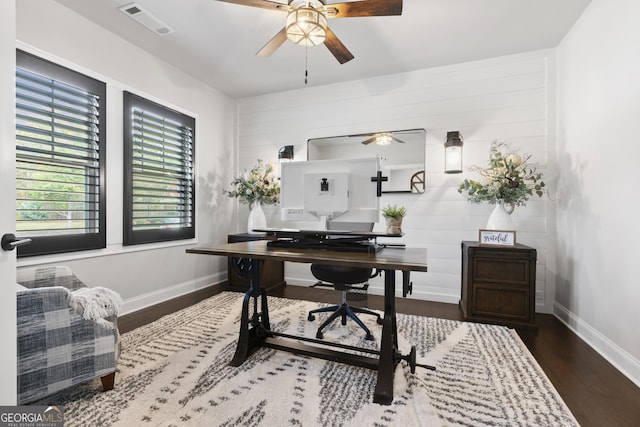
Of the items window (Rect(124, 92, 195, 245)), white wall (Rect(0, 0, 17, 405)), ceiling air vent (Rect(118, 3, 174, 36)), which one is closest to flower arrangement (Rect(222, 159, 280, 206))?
window (Rect(124, 92, 195, 245))

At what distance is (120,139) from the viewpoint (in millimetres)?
2965

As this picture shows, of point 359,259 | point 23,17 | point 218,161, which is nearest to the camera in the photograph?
point 359,259

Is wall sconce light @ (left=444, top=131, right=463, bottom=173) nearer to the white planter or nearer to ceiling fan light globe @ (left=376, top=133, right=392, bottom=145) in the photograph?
ceiling fan light globe @ (left=376, top=133, right=392, bottom=145)

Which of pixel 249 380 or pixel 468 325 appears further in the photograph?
pixel 468 325

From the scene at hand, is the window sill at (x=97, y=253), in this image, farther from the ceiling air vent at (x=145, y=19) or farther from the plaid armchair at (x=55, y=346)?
the ceiling air vent at (x=145, y=19)

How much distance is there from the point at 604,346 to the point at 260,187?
3725 mm

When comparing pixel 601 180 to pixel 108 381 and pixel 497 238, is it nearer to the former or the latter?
pixel 497 238

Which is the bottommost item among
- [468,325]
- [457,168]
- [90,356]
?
[468,325]

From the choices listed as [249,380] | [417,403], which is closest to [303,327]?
[249,380]

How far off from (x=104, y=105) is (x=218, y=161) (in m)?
1.62

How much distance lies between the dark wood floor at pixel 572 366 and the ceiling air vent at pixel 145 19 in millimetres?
2815

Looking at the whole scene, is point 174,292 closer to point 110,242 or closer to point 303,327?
point 110,242

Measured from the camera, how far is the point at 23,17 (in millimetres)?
2246

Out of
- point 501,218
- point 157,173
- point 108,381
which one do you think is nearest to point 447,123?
point 501,218
